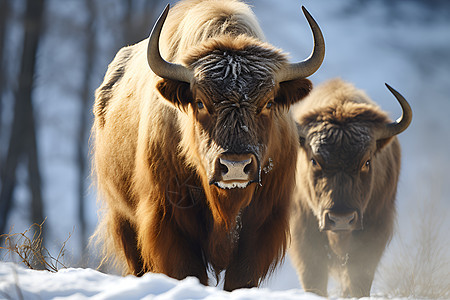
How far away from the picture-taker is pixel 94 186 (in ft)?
23.4

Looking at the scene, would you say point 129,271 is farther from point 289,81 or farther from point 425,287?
point 425,287

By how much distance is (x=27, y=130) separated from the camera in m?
14.4

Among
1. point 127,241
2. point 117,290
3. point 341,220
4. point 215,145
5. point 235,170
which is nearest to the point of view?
point 117,290

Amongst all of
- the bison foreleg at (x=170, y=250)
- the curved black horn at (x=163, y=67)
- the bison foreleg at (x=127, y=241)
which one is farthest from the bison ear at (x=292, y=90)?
the bison foreleg at (x=127, y=241)

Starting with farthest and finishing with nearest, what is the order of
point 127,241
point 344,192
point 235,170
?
point 344,192 < point 127,241 < point 235,170

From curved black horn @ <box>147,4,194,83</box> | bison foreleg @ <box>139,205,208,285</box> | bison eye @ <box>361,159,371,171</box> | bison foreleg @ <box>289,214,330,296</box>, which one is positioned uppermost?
curved black horn @ <box>147,4,194,83</box>

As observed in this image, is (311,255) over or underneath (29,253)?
underneath

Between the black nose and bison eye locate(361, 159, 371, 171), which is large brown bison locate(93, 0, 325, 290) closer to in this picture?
the black nose

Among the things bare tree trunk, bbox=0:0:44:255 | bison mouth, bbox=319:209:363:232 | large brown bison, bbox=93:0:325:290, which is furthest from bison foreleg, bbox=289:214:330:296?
bare tree trunk, bbox=0:0:44:255

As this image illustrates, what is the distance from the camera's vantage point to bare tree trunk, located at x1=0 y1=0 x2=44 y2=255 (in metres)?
13.6

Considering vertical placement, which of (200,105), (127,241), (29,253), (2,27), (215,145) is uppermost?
(2,27)

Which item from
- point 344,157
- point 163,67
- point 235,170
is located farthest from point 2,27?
point 235,170

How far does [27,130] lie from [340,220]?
986cm

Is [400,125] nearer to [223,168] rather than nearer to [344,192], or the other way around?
[344,192]
